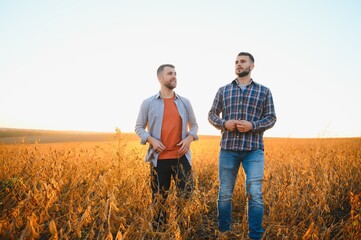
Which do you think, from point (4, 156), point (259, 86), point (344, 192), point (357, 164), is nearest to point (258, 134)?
point (259, 86)

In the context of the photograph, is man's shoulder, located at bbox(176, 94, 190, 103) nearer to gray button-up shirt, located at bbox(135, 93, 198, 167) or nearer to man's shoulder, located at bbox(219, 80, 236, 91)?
gray button-up shirt, located at bbox(135, 93, 198, 167)

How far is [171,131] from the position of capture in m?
3.22

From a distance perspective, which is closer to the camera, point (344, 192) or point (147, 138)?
point (147, 138)

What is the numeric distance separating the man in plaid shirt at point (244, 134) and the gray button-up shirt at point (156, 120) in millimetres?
304

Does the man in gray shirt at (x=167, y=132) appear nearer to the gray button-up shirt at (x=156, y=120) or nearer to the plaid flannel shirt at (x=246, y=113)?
the gray button-up shirt at (x=156, y=120)

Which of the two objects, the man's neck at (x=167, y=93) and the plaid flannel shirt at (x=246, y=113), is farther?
the man's neck at (x=167, y=93)

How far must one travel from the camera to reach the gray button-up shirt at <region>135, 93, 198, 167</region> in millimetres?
3200

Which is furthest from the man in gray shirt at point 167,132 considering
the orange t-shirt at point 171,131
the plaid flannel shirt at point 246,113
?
the plaid flannel shirt at point 246,113

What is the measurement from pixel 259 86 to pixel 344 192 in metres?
2.93

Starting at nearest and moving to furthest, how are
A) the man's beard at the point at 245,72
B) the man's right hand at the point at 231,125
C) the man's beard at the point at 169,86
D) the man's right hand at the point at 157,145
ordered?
1. the man's right hand at the point at 231,125
2. the man's right hand at the point at 157,145
3. the man's beard at the point at 245,72
4. the man's beard at the point at 169,86

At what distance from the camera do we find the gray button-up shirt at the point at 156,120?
3200mm

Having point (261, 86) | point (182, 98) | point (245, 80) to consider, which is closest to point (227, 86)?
point (245, 80)

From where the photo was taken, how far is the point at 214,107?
336 cm

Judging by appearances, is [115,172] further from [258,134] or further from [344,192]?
[344,192]
